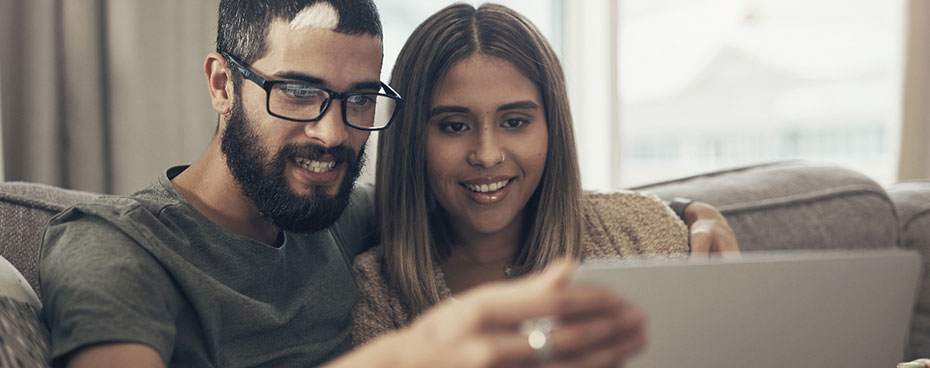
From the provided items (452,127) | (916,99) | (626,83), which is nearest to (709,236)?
(452,127)

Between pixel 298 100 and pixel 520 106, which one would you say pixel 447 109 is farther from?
pixel 298 100

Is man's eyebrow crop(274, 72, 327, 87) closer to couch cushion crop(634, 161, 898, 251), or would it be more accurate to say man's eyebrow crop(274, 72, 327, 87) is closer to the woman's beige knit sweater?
the woman's beige knit sweater

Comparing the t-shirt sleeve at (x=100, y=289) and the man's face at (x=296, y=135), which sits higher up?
the man's face at (x=296, y=135)

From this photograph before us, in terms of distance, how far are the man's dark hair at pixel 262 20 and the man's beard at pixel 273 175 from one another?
10 cm

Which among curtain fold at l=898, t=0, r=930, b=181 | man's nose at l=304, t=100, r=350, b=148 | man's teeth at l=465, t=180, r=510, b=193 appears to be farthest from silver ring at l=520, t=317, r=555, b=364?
curtain fold at l=898, t=0, r=930, b=181

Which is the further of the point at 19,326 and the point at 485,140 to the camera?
the point at 485,140

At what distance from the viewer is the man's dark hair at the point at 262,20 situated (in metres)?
1.07

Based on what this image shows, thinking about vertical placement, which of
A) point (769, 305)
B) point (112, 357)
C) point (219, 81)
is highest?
point (219, 81)

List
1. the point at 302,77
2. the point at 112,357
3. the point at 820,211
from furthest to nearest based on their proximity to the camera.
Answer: the point at 820,211, the point at 302,77, the point at 112,357

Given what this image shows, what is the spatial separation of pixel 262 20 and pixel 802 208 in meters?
1.27

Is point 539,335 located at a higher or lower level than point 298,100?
lower

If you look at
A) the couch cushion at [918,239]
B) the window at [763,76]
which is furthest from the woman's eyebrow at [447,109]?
the window at [763,76]

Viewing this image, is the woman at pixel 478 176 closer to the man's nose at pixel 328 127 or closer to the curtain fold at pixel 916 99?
the man's nose at pixel 328 127

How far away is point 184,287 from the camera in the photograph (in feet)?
3.04
